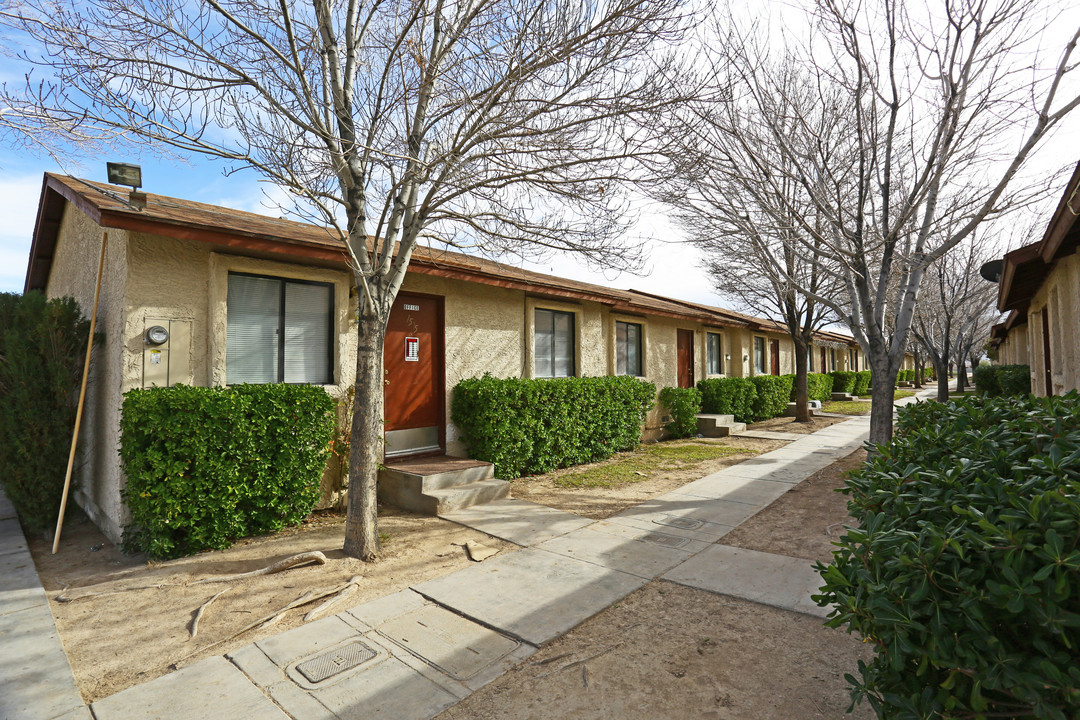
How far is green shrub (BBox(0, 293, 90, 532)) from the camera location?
568 centimetres

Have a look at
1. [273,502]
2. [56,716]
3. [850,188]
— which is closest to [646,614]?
[56,716]

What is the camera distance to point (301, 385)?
19.9 feet

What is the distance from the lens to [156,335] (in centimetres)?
533

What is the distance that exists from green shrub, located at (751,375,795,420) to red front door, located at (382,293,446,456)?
1132 cm

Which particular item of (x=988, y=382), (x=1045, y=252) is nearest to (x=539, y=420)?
(x=1045, y=252)

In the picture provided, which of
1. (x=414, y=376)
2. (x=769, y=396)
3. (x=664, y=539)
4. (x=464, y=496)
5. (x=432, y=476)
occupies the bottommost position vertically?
(x=664, y=539)

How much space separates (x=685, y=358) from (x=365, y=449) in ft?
38.0

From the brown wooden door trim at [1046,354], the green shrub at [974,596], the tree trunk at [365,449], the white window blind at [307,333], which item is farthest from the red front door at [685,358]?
the green shrub at [974,596]

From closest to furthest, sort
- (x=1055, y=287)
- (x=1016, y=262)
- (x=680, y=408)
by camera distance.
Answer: (x=1016, y=262) → (x=1055, y=287) → (x=680, y=408)

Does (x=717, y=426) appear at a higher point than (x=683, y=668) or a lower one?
higher

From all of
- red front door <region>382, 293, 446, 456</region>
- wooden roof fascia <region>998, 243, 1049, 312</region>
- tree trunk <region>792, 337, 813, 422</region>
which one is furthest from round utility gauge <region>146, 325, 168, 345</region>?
tree trunk <region>792, 337, 813, 422</region>

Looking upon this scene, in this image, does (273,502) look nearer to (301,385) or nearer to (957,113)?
(301,385)

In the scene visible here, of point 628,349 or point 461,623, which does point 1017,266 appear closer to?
point 628,349

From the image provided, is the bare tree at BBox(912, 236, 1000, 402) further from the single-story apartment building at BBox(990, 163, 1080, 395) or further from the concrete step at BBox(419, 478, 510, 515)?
the concrete step at BBox(419, 478, 510, 515)
